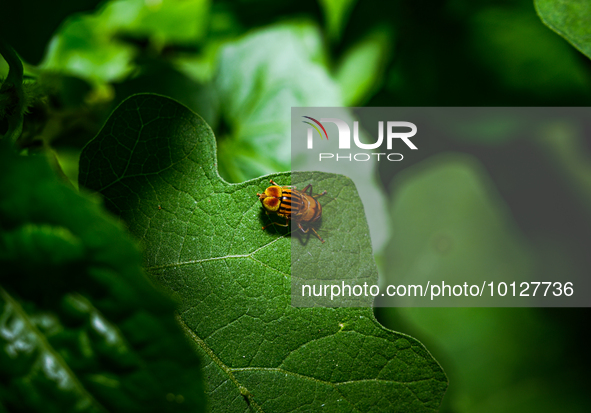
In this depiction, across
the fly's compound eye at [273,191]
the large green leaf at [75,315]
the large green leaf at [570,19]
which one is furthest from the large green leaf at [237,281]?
the large green leaf at [570,19]

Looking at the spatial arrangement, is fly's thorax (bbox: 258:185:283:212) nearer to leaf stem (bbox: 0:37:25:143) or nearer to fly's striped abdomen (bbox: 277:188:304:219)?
fly's striped abdomen (bbox: 277:188:304:219)

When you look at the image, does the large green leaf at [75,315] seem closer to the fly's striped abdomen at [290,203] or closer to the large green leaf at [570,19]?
the fly's striped abdomen at [290,203]

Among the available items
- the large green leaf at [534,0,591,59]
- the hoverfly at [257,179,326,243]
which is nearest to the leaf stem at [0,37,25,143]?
the hoverfly at [257,179,326,243]

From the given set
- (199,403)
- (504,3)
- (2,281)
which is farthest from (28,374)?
(504,3)

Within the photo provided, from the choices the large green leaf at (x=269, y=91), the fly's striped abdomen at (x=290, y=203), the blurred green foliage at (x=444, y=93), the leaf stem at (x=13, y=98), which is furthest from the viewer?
the blurred green foliage at (x=444, y=93)

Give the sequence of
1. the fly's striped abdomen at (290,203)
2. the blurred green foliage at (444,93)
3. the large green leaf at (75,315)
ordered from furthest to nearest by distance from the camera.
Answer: the blurred green foliage at (444,93) → the fly's striped abdomen at (290,203) → the large green leaf at (75,315)

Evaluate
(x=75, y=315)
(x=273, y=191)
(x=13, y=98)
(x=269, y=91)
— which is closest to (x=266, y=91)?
(x=269, y=91)

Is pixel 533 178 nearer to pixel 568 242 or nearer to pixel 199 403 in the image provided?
pixel 568 242

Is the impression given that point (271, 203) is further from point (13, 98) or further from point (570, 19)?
point (570, 19)
